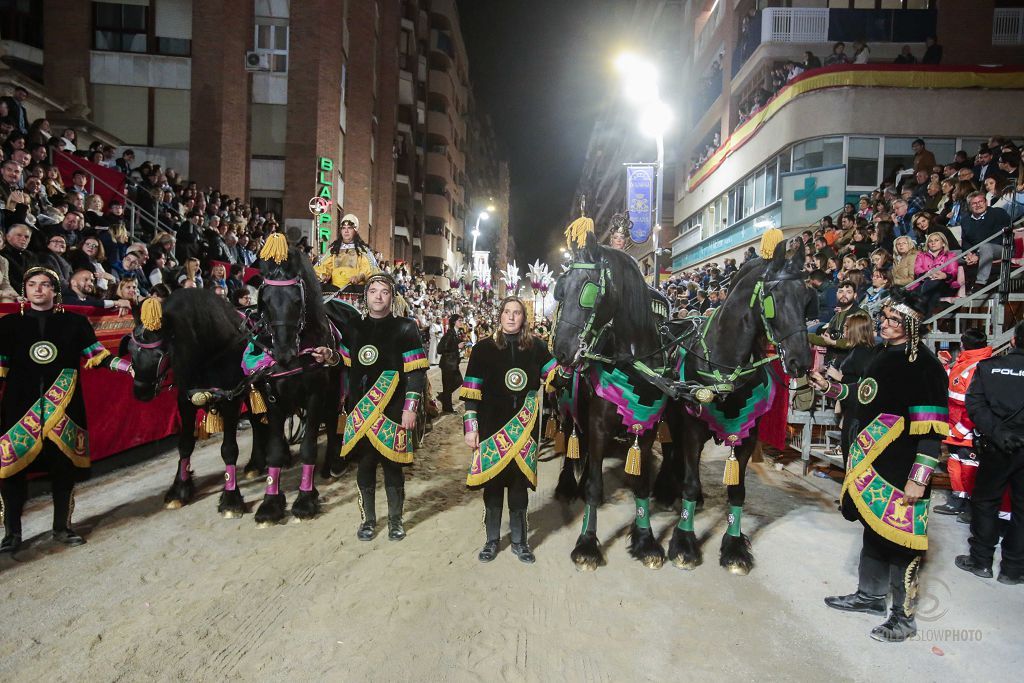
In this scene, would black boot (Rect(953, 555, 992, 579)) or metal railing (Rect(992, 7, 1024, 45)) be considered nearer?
black boot (Rect(953, 555, 992, 579))

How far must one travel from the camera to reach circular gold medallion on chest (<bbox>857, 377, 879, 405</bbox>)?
3773 millimetres

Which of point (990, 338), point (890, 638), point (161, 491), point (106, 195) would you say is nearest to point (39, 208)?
point (106, 195)

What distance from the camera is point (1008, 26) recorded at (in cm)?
1814

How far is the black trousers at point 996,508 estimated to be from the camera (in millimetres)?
4516

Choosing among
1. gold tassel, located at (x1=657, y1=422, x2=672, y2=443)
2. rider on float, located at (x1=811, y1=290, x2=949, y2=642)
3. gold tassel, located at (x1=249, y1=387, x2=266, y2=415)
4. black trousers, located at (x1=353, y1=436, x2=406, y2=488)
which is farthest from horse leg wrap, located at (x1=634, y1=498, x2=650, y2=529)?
gold tassel, located at (x1=249, y1=387, x2=266, y2=415)

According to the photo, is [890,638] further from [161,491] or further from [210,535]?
[161,491]

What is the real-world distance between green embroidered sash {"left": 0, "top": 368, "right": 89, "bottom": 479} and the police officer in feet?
24.0

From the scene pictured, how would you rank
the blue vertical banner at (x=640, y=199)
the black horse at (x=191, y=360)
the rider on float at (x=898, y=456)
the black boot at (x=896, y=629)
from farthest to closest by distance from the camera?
the blue vertical banner at (x=640, y=199)
the black horse at (x=191, y=360)
the black boot at (x=896, y=629)
the rider on float at (x=898, y=456)

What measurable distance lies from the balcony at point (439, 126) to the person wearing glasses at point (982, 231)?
4587 cm

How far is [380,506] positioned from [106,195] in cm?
1031

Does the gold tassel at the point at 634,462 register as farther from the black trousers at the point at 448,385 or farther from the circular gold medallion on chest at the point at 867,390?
the black trousers at the point at 448,385

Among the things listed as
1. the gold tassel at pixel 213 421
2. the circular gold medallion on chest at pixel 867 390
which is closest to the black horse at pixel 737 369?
the circular gold medallion on chest at pixel 867 390

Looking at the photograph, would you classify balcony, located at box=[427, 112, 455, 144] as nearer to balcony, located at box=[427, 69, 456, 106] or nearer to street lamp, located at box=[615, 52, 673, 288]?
balcony, located at box=[427, 69, 456, 106]

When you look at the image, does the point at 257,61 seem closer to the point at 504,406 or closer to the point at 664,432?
the point at 504,406
